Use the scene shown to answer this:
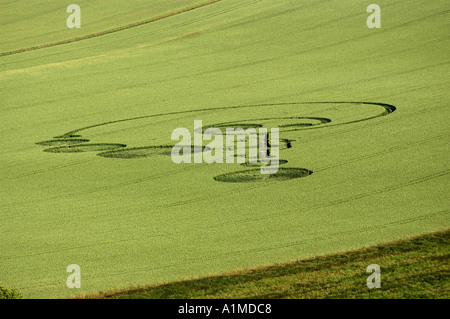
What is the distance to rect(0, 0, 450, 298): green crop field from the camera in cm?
1322

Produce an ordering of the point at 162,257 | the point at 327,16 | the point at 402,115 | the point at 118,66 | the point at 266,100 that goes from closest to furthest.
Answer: the point at 162,257
the point at 402,115
the point at 266,100
the point at 118,66
the point at 327,16

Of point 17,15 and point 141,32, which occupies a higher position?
point 17,15

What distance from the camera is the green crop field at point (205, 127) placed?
43.4 feet

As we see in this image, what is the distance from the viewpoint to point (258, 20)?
43219 millimetres

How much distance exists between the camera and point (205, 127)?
25.0 metres

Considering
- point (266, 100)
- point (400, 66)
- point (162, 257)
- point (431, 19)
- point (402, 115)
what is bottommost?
point (162, 257)

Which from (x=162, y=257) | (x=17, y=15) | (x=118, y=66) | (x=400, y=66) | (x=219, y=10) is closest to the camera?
(x=162, y=257)

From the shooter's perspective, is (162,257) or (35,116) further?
(35,116)

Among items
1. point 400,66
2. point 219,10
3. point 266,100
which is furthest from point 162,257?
point 219,10

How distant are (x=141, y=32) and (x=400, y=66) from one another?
617 inches
